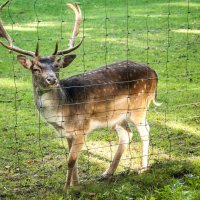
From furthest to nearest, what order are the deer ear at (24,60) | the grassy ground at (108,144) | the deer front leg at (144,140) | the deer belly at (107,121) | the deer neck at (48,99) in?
the deer front leg at (144,140), the deer belly at (107,121), the deer neck at (48,99), the deer ear at (24,60), the grassy ground at (108,144)

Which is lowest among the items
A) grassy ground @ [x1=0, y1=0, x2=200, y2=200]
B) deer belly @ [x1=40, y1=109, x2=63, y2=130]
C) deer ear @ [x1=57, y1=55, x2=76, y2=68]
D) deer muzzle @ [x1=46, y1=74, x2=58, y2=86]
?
grassy ground @ [x1=0, y1=0, x2=200, y2=200]

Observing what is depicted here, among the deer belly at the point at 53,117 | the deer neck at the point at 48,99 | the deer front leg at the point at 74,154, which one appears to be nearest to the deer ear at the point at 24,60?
the deer neck at the point at 48,99

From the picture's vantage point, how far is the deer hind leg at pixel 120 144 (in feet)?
19.2

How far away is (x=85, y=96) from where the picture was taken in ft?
18.4

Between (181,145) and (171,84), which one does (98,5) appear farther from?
(181,145)

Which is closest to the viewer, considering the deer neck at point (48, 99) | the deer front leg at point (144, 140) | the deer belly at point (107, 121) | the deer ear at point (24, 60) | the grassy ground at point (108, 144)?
the grassy ground at point (108, 144)

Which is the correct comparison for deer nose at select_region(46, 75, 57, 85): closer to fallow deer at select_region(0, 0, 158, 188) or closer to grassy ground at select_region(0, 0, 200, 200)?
fallow deer at select_region(0, 0, 158, 188)

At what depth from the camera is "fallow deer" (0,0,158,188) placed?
536 centimetres

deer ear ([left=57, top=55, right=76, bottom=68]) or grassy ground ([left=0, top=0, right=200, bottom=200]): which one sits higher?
deer ear ([left=57, top=55, right=76, bottom=68])

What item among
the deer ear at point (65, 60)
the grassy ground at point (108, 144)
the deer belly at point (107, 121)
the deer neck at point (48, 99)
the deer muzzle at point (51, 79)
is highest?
the deer ear at point (65, 60)

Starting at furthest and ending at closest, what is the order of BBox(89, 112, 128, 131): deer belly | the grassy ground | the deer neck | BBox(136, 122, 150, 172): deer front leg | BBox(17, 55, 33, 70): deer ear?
BBox(136, 122, 150, 172): deer front leg
BBox(89, 112, 128, 131): deer belly
the deer neck
BBox(17, 55, 33, 70): deer ear
the grassy ground

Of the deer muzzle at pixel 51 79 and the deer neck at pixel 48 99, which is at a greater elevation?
the deer muzzle at pixel 51 79

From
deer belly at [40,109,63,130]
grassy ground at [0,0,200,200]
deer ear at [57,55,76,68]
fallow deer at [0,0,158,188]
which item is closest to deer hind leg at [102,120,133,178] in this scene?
fallow deer at [0,0,158,188]

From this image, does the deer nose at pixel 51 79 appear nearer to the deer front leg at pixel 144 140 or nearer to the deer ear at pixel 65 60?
the deer ear at pixel 65 60
